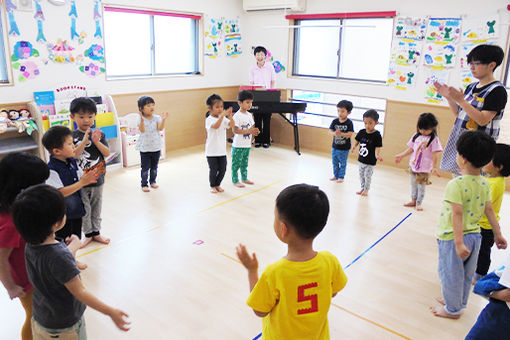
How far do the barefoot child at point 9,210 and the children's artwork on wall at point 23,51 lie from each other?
3374 millimetres

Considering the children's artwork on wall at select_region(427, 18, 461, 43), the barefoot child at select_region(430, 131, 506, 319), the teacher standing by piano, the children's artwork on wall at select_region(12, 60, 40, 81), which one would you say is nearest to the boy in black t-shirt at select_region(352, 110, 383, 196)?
the children's artwork on wall at select_region(427, 18, 461, 43)

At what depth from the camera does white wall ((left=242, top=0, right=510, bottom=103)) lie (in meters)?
4.86

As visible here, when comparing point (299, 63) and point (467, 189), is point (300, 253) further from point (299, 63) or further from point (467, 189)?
point (299, 63)

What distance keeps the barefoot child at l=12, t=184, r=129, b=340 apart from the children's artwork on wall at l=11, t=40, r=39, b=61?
3.74 m

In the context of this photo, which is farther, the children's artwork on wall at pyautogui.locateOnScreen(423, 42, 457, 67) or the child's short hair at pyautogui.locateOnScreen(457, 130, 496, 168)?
the children's artwork on wall at pyautogui.locateOnScreen(423, 42, 457, 67)

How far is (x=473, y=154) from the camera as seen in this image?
79.7 inches

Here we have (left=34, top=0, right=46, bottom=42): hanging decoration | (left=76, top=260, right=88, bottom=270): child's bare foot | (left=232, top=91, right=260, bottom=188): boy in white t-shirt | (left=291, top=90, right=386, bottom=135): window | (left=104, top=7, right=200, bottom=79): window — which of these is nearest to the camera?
(left=76, top=260, right=88, bottom=270): child's bare foot

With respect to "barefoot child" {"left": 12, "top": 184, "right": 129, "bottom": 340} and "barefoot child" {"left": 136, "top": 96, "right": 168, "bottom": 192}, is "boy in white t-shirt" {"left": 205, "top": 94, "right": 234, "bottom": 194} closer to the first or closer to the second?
"barefoot child" {"left": 136, "top": 96, "right": 168, "bottom": 192}

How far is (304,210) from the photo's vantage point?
48.4 inches

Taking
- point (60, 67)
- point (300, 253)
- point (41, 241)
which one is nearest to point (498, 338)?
point (300, 253)

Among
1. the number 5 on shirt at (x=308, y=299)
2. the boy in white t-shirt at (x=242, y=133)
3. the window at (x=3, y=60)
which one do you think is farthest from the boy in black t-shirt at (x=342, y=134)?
the window at (x=3, y=60)

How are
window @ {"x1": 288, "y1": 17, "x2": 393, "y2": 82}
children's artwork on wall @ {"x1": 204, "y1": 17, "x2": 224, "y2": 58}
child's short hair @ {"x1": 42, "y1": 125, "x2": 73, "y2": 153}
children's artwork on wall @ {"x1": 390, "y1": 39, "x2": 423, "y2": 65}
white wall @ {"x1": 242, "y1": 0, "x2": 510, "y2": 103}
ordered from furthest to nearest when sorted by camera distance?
children's artwork on wall @ {"x1": 204, "y1": 17, "x2": 224, "y2": 58}
window @ {"x1": 288, "y1": 17, "x2": 393, "y2": 82}
children's artwork on wall @ {"x1": 390, "y1": 39, "x2": 423, "y2": 65}
white wall @ {"x1": 242, "y1": 0, "x2": 510, "y2": 103}
child's short hair @ {"x1": 42, "y1": 125, "x2": 73, "y2": 153}

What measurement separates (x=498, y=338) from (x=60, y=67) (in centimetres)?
499

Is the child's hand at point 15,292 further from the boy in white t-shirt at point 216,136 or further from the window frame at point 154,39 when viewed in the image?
the window frame at point 154,39
